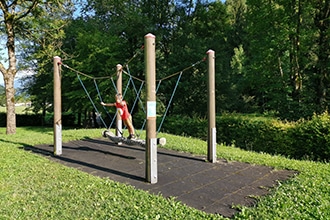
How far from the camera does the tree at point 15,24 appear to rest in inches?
438

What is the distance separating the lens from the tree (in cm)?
1112

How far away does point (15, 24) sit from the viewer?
37.6ft

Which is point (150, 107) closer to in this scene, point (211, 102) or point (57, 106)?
point (211, 102)

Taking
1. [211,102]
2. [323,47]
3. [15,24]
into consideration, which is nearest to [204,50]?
[323,47]

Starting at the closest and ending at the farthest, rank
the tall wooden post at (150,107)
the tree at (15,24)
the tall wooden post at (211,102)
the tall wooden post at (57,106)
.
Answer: the tall wooden post at (150,107)
the tall wooden post at (211,102)
the tall wooden post at (57,106)
the tree at (15,24)

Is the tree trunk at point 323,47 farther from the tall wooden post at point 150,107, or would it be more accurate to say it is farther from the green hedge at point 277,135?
the tall wooden post at point 150,107

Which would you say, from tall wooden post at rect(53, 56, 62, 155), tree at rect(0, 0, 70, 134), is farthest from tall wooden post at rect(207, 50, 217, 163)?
tree at rect(0, 0, 70, 134)

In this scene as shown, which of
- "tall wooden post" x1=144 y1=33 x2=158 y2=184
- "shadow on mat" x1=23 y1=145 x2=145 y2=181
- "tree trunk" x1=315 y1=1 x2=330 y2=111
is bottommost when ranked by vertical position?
"shadow on mat" x1=23 y1=145 x2=145 y2=181

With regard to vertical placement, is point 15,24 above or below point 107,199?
above

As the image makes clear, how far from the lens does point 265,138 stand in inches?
311

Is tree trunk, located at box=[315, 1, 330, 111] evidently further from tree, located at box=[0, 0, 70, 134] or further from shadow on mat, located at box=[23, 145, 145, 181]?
tree, located at box=[0, 0, 70, 134]

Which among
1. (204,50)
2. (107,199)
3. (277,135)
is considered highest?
(204,50)

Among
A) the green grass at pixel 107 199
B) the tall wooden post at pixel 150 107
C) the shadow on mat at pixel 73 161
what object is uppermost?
the tall wooden post at pixel 150 107

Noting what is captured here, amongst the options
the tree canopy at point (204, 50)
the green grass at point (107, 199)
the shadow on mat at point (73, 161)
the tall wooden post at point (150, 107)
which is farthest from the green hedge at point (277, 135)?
the shadow on mat at point (73, 161)
